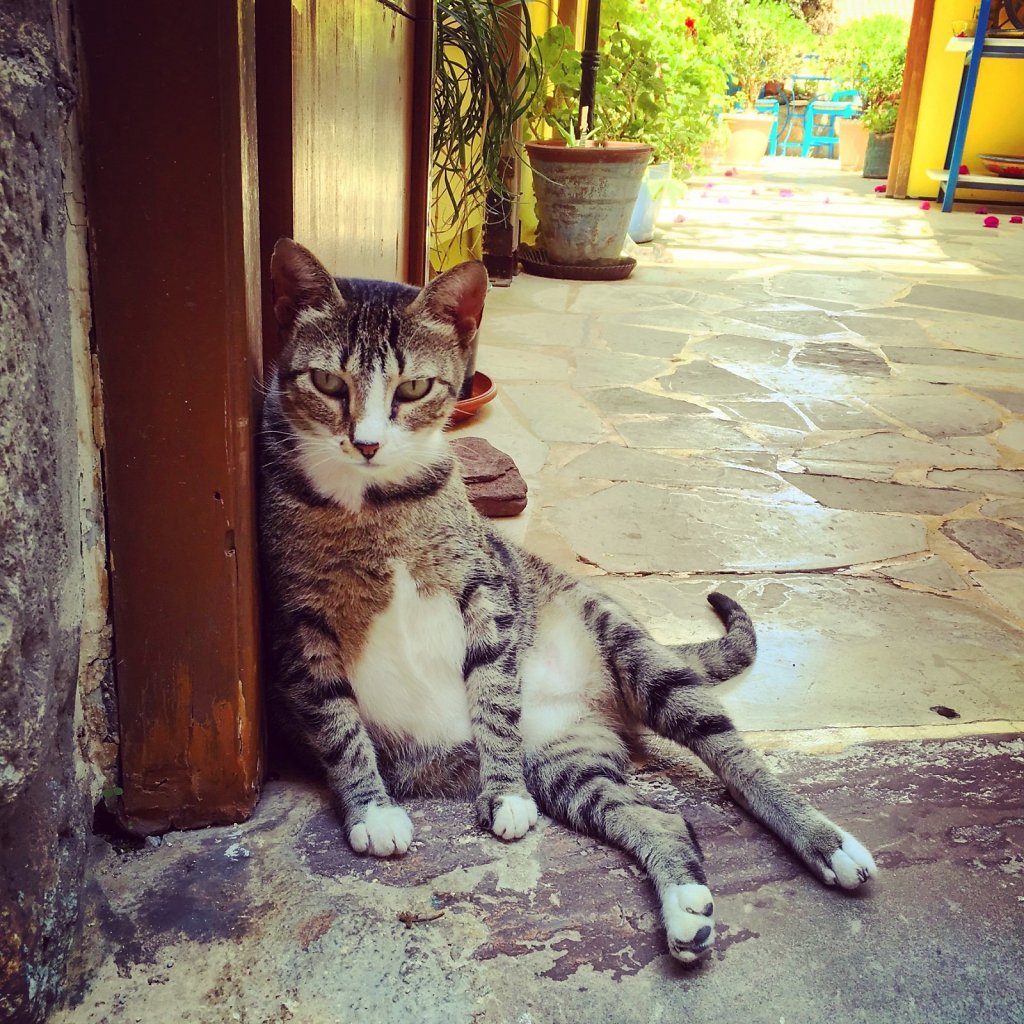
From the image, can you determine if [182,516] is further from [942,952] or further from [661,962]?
[942,952]

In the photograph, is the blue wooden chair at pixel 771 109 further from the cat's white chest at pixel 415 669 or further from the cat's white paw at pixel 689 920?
the cat's white paw at pixel 689 920

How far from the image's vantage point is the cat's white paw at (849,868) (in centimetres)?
164

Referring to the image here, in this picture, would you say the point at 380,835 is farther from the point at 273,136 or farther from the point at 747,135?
the point at 747,135

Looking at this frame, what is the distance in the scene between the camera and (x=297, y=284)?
1.77 meters

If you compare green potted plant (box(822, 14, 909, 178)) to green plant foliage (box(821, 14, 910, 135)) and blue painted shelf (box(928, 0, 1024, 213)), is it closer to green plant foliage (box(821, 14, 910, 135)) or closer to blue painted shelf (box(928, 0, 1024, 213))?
green plant foliage (box(821, 14, 910, 135))

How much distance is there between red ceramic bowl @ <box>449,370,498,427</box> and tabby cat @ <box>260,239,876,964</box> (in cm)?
184

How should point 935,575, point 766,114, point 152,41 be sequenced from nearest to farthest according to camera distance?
point 152,41, point 935,575, point 766,114

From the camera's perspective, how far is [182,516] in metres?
1.57

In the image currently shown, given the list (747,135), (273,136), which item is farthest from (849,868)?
(747,135)

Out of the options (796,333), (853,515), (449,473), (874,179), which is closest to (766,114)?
(874,179)

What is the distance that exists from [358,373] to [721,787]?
40.2 inches

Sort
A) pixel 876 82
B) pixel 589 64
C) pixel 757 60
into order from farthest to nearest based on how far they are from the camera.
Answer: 1. pixel 757 60
2. pixel 876 82
3. pixel 589 64

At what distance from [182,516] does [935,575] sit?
2180 mm

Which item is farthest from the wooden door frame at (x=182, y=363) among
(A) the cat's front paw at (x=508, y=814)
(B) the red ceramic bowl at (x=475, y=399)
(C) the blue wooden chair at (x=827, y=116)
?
(C) the blue wooden chair at (x=827, y=116)
